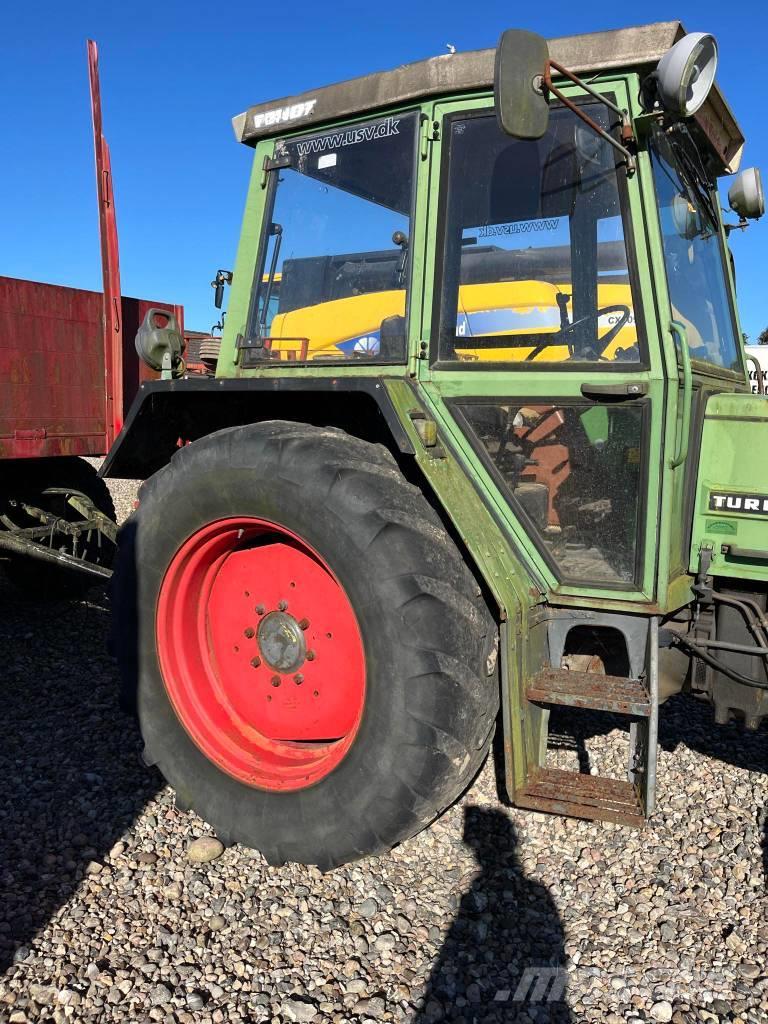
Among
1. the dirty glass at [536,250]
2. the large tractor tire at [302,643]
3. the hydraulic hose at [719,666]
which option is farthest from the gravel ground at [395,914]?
the dirty glass at [536,250]

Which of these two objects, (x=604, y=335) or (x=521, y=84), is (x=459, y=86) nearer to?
(x=521, y=84)

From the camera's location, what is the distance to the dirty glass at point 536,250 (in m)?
2.45

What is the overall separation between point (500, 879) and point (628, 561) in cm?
106

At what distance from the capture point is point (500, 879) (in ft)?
8.32

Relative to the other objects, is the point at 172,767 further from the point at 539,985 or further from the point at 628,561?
the point at 628,561

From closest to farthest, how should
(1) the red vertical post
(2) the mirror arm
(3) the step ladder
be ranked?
(2) the mirror arm → (3) the step ladder → (1) the red vertical post

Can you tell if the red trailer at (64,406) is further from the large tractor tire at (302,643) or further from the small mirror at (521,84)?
the small mirror at (521,84)

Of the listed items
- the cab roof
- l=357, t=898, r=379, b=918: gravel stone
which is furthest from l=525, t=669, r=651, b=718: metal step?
the cab roof

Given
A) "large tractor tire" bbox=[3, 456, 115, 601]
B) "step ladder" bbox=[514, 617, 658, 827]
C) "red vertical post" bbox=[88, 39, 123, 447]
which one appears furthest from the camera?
"large tractor tire" bbox=[3, 456, 115, 601]

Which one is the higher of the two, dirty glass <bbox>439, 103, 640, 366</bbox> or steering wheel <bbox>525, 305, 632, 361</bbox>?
dirty glass <bbox>439, 103, 640, 366</bbox>

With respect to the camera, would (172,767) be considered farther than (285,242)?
No

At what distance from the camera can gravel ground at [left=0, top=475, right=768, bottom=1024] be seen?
80.6 inches

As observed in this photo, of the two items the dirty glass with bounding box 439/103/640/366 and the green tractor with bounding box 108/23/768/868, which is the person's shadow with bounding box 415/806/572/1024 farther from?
the dirty glass with bounding box 439/103/640/366

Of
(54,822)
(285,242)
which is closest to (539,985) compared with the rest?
(54,822)
